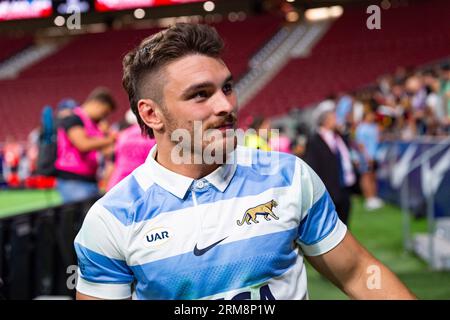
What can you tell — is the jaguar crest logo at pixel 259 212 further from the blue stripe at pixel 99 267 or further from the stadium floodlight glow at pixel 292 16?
the stadium floodlight glow at pixel 292 16

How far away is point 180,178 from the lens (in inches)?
49.2

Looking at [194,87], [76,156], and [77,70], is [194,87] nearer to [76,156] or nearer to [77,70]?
[76,156]

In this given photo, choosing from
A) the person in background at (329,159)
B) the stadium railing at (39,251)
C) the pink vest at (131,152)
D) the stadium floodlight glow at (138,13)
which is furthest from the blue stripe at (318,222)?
the stadium floodlight glow at (138,13)

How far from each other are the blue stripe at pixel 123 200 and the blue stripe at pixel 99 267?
9 centimetres

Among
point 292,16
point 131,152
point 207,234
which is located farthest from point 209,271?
point 292,16

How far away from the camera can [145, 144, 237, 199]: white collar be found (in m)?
1.24

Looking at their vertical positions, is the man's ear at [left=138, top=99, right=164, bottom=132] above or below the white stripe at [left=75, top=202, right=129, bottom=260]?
above

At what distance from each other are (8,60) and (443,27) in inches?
612

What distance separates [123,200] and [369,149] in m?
7.55

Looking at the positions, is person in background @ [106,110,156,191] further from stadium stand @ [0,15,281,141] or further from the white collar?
stadium stand @ [0,15,281,141]

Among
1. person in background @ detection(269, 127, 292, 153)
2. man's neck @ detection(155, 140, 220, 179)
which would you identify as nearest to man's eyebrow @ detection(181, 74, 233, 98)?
man's neck @ detection(155, 140, 220, 179)

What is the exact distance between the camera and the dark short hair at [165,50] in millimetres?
Result: 1189

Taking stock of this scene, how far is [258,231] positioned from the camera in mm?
1214

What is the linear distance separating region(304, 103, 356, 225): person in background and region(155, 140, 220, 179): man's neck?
2.88 metres
